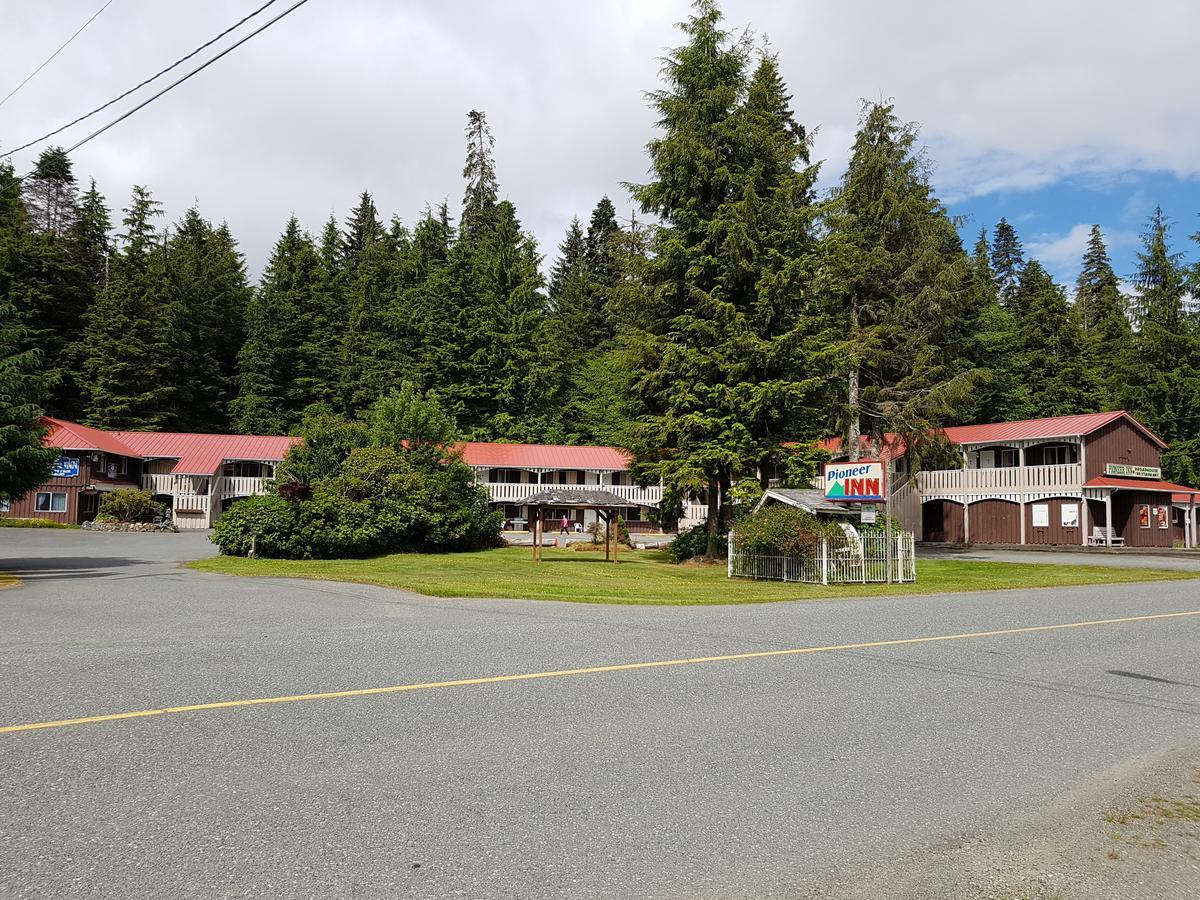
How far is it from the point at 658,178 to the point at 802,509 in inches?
534

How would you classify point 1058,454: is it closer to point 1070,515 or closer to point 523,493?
point 1070,515

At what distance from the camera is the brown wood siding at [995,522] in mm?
44188

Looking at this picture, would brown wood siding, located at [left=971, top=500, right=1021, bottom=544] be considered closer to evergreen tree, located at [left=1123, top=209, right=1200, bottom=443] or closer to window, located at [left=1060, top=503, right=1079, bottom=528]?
Answer: window, located at [left=1060, top=503, right=1079, bottom=528]

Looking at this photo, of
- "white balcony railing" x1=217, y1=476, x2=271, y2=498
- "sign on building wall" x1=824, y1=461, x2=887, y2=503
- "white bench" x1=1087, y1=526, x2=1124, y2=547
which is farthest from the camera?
"white balcony railing" x1=217, y1=476, x2=271, y2=498

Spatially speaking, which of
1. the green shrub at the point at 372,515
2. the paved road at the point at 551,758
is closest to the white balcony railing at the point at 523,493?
the green shrub at the point at 372,515

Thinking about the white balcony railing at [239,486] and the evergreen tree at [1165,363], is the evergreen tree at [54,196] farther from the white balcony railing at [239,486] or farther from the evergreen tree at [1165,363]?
the evergreen tree at [1165,363]

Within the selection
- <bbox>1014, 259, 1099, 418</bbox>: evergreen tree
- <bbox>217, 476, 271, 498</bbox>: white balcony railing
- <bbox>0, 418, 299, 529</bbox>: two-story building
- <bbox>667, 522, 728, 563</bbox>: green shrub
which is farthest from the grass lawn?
<bbox>1014, 259, 1099, 418</bbox>: evergreen tree

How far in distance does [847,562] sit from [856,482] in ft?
7.57

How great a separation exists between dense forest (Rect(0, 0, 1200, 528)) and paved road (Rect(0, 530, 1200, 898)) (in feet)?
54.5

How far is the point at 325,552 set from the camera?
28922mm

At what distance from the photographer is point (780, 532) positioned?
22672mm

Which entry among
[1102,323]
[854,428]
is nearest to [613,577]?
[854,428]

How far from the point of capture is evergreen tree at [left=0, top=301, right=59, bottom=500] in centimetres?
2025

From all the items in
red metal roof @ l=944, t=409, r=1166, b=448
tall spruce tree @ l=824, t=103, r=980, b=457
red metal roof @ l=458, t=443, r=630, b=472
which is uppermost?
tall spruce tree @ l=824, t=103, r=980, b=457
